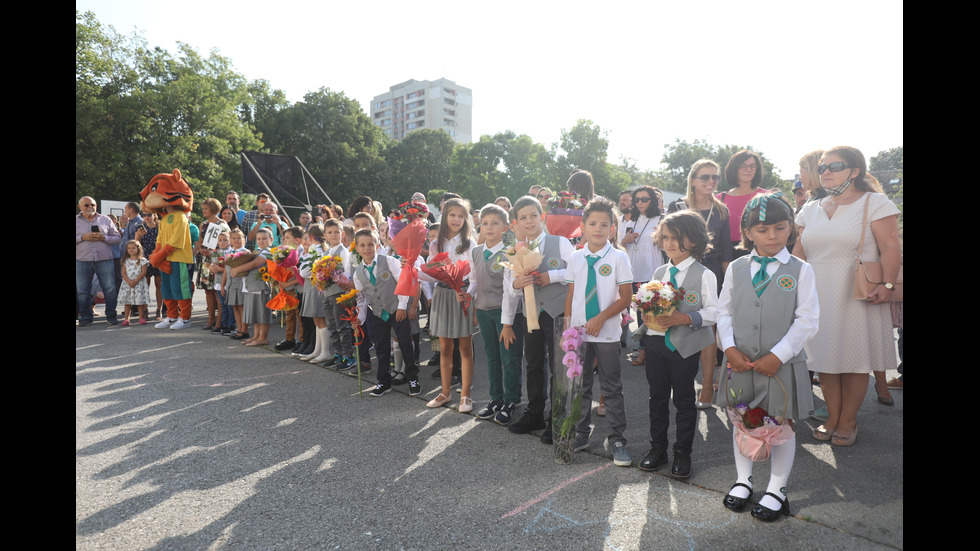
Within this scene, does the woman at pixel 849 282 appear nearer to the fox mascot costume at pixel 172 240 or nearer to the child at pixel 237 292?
the child at pixel 237 292

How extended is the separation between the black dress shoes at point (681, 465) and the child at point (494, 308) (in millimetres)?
1489

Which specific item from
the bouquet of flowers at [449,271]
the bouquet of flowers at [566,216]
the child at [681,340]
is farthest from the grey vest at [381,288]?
the child at [681,340]

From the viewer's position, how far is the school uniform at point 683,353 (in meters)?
3.25

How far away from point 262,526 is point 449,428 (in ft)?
5.76

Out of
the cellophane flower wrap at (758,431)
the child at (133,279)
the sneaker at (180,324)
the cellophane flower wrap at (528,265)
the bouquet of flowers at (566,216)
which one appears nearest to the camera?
the cellophane flower wrap at (758,431)

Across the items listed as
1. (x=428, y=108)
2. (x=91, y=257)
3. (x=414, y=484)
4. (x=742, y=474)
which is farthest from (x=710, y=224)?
(x=428, y=108)

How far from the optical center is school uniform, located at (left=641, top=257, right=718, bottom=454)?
10.7ft

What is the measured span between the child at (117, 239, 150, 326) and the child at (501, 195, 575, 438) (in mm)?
8657

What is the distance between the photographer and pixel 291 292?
7.59m

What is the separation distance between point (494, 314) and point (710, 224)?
2229 millimetres

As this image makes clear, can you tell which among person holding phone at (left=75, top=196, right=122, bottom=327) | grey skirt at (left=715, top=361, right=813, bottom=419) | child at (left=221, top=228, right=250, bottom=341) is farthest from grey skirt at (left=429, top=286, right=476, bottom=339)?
person holding phone at (left=75, top=196, right=122, bottom=327)

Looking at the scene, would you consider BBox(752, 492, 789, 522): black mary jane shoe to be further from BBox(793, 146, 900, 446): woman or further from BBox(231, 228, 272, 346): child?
BBox(231, 228, 272, 346): child

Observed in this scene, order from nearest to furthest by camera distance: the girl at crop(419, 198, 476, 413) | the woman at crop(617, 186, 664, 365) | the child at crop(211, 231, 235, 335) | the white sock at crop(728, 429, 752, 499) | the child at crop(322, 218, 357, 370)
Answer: the white sock at crop(728, 429, 752, 499) < the girl at crop(419, 198, 476, 413) < the woman at crop(617, 186, 664, 365) < the child at crop(322, 218, 357, 370) < the child at crop(211, 231, 235, 335)

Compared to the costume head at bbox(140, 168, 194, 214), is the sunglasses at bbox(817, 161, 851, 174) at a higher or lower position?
lower
